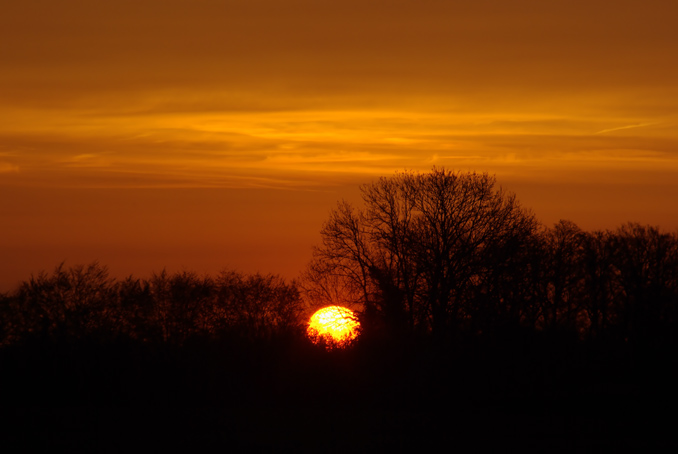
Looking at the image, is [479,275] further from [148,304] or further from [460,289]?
[148,304]

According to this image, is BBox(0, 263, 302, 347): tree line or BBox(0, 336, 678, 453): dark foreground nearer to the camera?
BBox(0, 336, 678, 453): dark foreground

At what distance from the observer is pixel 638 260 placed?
50.7 metres

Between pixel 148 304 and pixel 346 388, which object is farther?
pixel 148 304

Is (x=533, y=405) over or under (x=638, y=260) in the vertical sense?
under

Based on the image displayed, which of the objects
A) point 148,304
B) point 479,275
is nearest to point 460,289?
point 479,275

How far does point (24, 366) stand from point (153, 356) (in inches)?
178

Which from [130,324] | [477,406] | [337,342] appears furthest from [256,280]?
[477,406]

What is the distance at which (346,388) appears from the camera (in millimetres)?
29422

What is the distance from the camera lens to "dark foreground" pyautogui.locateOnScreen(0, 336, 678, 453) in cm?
2398

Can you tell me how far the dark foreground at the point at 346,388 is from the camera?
23984mm

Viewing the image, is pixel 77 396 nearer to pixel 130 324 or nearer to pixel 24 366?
pixel 24 366

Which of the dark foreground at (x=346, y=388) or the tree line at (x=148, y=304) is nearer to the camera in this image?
the dark foreground at (x=346, y=388)

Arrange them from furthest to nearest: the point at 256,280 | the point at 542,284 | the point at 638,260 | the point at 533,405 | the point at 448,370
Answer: the point at 256,280, the point at 638,260, the point at 542,284, the point at 448,370, the point at 533,405

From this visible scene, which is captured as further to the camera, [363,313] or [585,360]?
[363,313]
